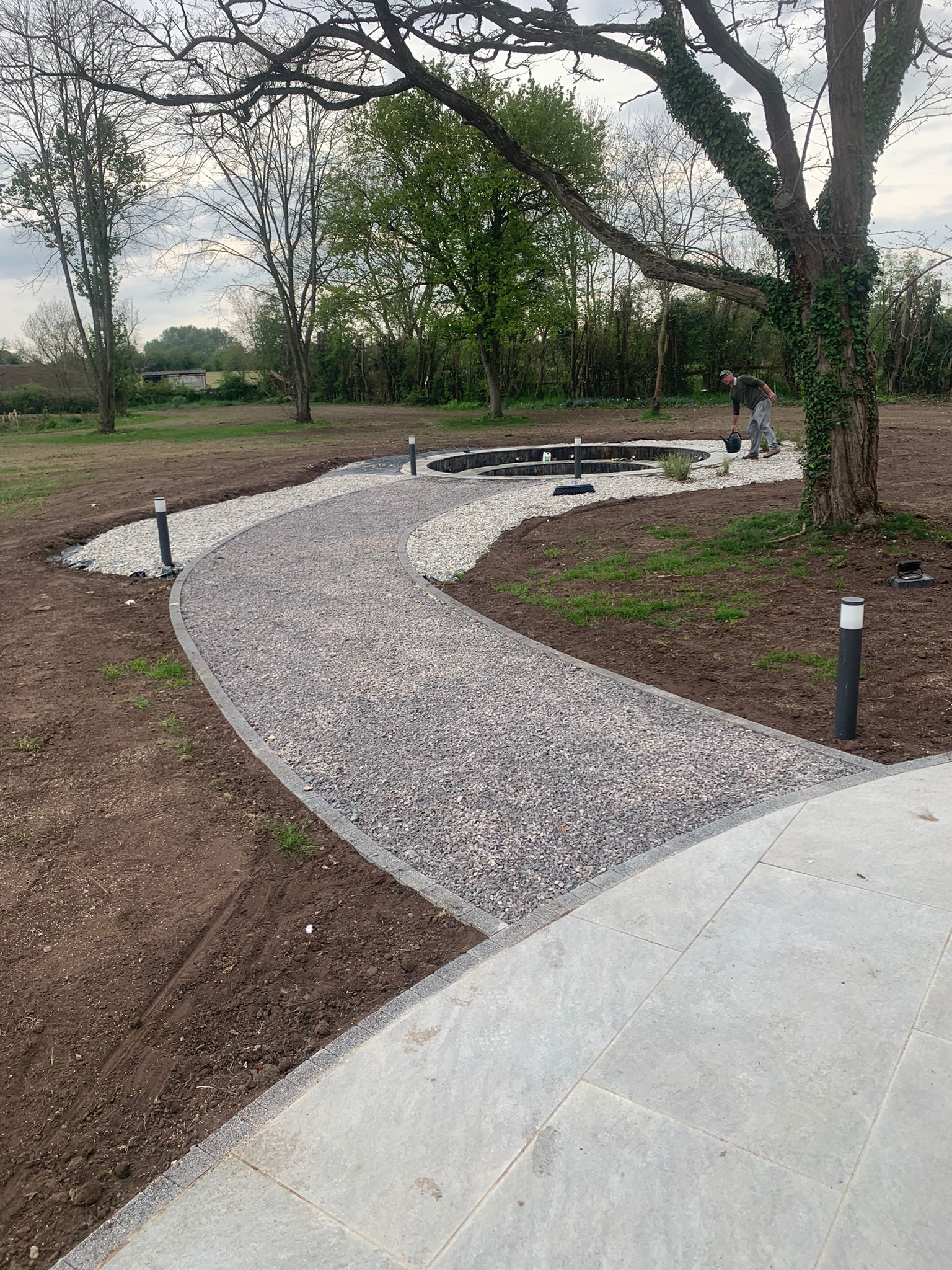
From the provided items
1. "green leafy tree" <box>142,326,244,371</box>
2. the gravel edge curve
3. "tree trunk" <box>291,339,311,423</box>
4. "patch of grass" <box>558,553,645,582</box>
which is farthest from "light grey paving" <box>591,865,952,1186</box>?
"green leafy tree" <box>142,326,244,371</box>

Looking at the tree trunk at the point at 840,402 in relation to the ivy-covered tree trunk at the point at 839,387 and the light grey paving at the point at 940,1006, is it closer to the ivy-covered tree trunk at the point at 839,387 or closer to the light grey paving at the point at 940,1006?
the ivy-covered tree trunk at the point at 839,387

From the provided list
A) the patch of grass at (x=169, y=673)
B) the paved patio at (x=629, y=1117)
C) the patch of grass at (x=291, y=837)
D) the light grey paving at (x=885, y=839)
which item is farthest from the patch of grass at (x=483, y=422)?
the paved patio at (x=629, y=1117)

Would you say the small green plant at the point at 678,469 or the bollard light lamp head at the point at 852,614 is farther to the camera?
the small green plant at the point at 678,469

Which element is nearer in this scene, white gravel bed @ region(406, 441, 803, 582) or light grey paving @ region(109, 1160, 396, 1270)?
light grey paving @ region(109, 1160, 396, 1270)

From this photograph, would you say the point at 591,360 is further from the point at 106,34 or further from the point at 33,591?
the point at 33,591

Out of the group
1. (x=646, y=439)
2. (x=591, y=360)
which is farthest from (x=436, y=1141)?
(x=591, y=360)

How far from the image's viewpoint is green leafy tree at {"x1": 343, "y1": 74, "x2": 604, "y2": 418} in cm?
2677

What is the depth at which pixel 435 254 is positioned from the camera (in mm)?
28266

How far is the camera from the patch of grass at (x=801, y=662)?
19.2ft

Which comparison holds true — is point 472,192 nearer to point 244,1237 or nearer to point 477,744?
point 477,744

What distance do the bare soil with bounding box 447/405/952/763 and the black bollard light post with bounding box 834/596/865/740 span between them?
11 cm

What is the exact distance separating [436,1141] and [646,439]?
66.8 feet

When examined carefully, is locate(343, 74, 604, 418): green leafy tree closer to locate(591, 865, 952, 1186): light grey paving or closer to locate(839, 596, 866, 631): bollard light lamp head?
locate(839, 596, 866, 631): bollard light lamp head

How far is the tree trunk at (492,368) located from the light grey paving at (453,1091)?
28157 millimetres
